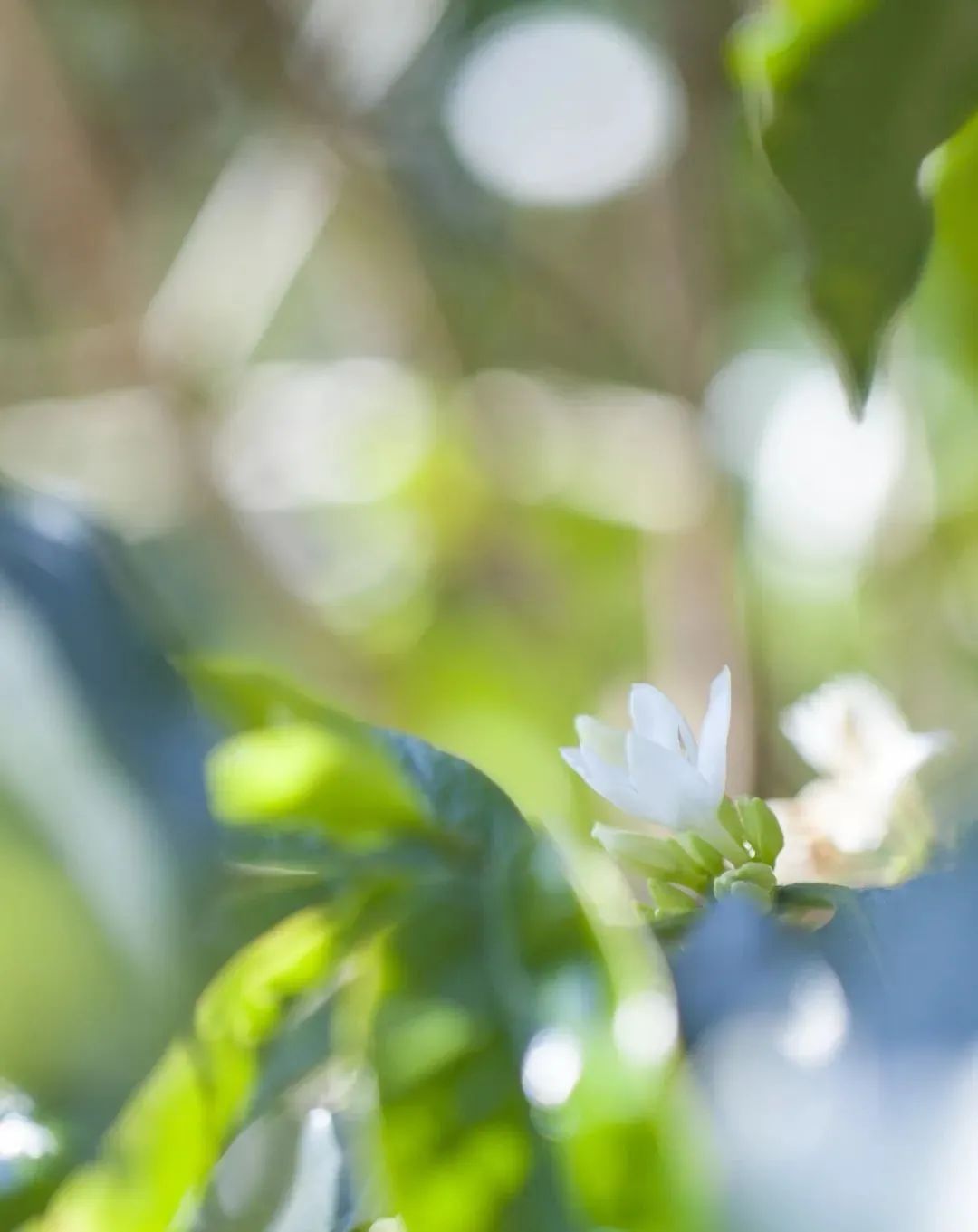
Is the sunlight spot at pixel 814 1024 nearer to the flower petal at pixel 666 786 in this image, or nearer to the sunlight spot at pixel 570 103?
the flower petal at pixel 666 786

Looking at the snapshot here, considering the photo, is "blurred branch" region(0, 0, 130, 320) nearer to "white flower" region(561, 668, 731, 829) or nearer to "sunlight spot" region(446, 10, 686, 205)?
"sunlight spot" region(446, 10, 686, 205)

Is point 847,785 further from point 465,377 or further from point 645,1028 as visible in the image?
point 465,377

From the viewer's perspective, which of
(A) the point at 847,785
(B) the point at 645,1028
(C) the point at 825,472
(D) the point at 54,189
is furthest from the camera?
(D) the point at 54,189

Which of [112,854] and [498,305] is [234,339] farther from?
[112,854]

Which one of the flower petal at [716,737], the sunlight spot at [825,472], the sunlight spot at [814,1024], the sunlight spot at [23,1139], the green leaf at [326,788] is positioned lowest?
the sunlight spot at [814,1024]

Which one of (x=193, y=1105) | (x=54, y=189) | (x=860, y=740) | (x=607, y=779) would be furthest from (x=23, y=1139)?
(x=54, y=189)

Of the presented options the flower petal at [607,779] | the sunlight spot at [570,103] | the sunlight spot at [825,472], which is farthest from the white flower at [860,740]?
the sunlight spot at [570,103]
